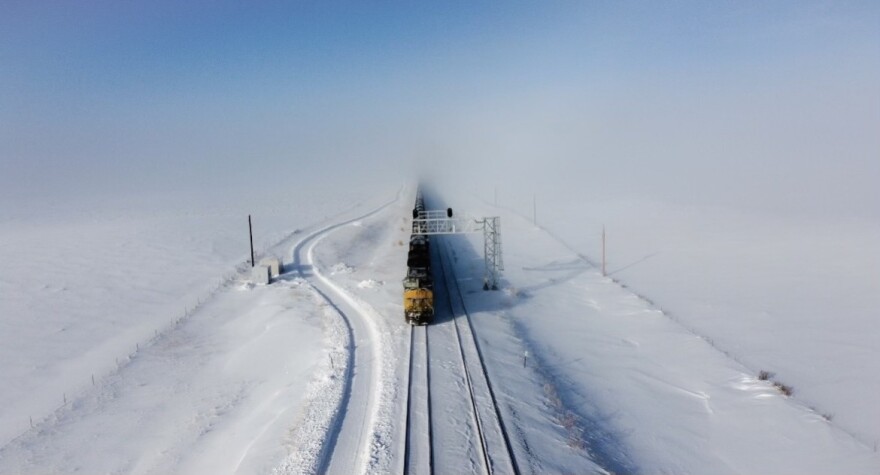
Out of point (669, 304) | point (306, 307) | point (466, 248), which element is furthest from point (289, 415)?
point (466, 248)

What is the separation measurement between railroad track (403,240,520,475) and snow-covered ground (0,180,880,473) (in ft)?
1.34

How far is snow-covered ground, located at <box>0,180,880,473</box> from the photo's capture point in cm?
1673

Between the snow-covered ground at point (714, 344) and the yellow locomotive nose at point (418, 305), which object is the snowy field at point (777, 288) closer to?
the snow-covered ground at point (714, 344)

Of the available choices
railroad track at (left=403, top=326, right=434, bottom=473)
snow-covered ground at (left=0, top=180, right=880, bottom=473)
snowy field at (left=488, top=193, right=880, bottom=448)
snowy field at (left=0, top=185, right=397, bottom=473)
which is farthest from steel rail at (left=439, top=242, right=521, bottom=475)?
snowy field at (left=488, top=193, right=880, bottom=448)

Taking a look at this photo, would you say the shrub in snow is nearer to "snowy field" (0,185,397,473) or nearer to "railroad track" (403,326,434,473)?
"railroad track" (403,326,434,473)

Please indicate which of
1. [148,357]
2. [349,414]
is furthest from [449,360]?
[148,357]

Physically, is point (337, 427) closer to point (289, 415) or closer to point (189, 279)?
point (289, 415)

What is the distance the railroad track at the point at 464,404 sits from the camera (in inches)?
580

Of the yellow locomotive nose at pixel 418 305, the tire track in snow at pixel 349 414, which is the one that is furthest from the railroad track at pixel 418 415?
the yellow locomotive nose at pixel 418 305

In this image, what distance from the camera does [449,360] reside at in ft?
73.7

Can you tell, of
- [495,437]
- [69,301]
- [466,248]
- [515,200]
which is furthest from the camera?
[515,200]

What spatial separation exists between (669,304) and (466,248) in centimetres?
2449

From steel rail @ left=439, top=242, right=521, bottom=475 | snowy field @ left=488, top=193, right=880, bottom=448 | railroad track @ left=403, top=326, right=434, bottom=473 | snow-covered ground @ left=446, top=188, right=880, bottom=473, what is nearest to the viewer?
railroad track @ left=403, top=326, right=434, bottom=473

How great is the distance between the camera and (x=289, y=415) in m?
18.0
